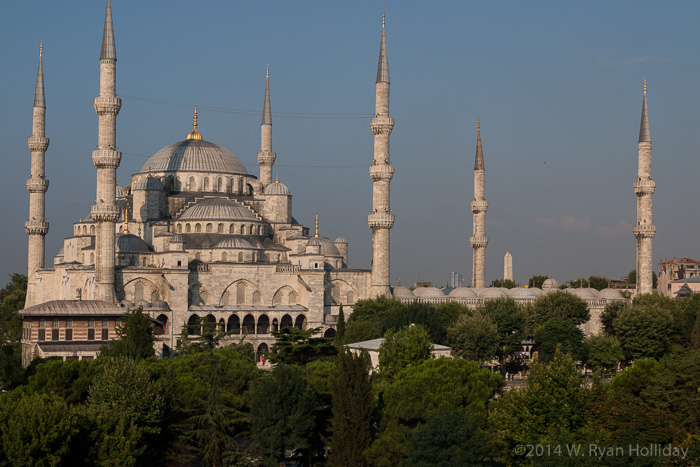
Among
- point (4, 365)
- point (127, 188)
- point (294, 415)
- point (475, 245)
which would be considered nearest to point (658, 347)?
point (475, 245)

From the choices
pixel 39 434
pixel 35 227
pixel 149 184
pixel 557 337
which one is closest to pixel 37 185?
pixel 35 227

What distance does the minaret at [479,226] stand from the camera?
58.5 meters

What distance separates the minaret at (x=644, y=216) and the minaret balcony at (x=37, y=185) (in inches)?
1122

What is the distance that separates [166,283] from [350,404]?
73.5 ft

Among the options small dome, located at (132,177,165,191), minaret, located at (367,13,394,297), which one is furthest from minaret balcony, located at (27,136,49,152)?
minaret, located at (367,13,394,297)

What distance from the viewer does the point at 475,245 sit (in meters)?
58.6

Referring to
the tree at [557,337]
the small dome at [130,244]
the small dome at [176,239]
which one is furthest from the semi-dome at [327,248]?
the tree at [557,337]

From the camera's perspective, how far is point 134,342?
1426 inches

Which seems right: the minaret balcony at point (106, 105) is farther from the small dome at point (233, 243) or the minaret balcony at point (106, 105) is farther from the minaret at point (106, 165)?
the small dome at point (233, 243)

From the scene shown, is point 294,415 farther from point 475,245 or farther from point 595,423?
point 475,245

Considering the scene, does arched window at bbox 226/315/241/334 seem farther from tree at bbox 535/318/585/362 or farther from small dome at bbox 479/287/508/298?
tree at bbox 535/318/585/362

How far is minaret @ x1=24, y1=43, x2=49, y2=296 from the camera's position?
5519cm

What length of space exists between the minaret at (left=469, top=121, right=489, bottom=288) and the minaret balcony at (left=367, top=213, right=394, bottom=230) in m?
8.14

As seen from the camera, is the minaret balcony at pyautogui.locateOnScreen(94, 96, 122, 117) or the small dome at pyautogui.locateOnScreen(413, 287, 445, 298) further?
the small dome at pyautogui.locateOnScreen(413, 287, 445, 298)
